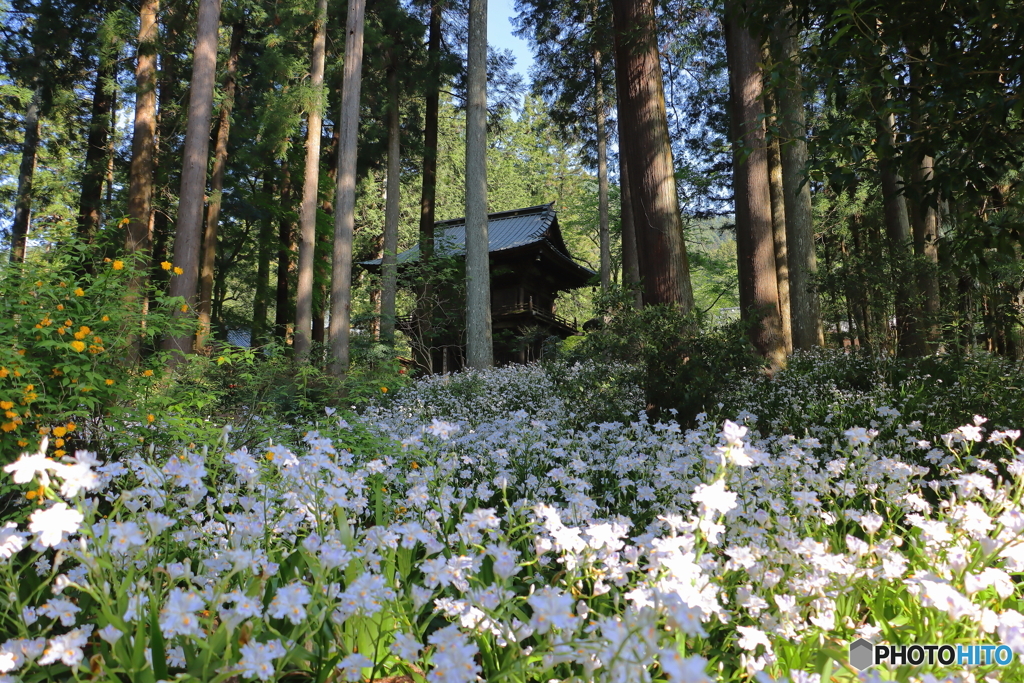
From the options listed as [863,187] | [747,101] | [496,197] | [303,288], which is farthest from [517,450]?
[496,197]

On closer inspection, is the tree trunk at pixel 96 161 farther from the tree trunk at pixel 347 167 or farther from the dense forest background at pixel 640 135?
the tree trunk at pixel 347 167

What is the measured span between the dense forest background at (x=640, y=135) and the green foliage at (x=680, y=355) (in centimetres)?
52

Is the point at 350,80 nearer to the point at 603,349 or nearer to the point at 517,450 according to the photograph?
the point at 603,349

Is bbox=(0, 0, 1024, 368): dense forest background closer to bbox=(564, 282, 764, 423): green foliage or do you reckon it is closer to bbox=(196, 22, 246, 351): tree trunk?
bbox=(196, 22, 246, 351): tree trunk

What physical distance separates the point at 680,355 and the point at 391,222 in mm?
12153

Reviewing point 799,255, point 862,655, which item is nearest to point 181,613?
point 862,655

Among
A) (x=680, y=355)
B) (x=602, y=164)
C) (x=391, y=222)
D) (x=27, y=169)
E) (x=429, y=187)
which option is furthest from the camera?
(x=602, y=164)

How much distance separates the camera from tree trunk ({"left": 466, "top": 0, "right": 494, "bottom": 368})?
454 inches

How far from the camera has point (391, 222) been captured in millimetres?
16203

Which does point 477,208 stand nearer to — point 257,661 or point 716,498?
point 716,498

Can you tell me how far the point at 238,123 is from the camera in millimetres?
18422

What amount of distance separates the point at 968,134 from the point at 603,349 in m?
3.44

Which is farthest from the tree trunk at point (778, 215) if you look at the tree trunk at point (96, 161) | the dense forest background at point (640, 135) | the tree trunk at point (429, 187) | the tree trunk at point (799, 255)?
the tree trunk at point (96, 161)

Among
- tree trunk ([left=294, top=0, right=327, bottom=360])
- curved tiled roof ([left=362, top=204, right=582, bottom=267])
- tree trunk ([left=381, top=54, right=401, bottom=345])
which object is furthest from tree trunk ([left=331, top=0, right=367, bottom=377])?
curved tiled roof ([left=362, top=204, right=582, bottom=267])
